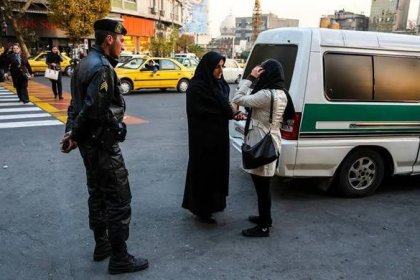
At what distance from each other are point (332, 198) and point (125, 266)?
2890 millimetres

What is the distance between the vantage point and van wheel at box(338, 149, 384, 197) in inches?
193

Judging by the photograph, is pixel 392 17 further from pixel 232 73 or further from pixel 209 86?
pixel 209 86

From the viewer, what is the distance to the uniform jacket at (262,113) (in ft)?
12.2

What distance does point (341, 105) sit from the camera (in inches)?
182

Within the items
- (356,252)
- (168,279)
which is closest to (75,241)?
(168,279)

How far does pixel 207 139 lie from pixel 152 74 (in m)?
14.0

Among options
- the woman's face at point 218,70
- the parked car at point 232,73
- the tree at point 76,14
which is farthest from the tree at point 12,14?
the woman's face at point 218,70

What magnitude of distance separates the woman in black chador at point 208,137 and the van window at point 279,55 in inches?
37.9

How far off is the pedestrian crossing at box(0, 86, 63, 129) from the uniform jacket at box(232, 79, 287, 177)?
280 inches

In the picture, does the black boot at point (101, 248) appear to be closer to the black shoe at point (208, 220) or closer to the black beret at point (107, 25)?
the black shoe at point (208, 220)

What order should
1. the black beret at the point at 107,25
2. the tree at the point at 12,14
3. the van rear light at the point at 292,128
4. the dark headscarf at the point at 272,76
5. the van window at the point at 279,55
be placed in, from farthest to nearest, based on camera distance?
the tree at the point at 12,14 < the van window at the point at 279,55 < the van rear light at the point at 292,128 < the dark headscarf at the point at 272,76 < the black beret at the point at 107,25

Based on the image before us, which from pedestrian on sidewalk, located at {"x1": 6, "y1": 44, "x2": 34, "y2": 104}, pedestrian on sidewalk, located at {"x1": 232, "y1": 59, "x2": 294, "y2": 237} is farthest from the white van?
pedestrian on sidewalk, located at {"x1": 6, "y1": 44, "x2": 34, "y2": 104}

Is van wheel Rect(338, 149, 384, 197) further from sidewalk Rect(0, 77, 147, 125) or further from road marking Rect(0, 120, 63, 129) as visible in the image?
road marking Rect(0, 120, 63, 129)

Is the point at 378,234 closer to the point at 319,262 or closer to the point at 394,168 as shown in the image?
the point at 319,262
